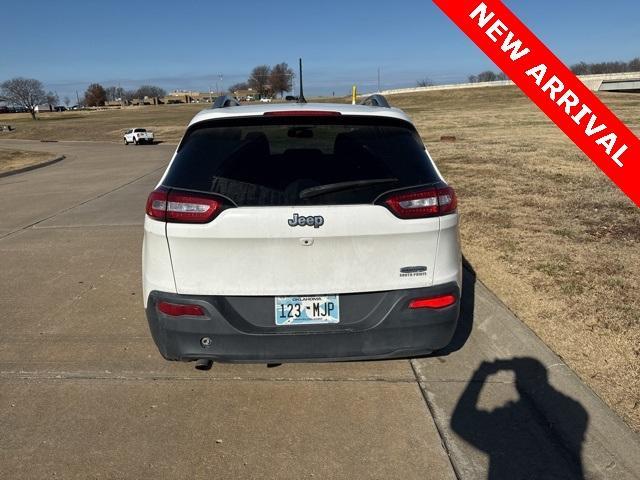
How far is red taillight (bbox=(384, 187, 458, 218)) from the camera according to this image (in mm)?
2793

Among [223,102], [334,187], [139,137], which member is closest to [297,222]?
[334,187]

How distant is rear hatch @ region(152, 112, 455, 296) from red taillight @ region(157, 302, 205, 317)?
0.27 feet

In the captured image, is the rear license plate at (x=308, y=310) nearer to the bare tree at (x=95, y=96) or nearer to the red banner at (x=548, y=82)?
the red banner at (x=548, y=82)

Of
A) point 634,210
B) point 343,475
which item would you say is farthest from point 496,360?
point 634,210

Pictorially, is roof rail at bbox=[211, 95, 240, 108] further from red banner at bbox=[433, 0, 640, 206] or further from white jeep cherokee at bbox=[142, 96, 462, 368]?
red banner at bbox=[433, 0, 640, 206]

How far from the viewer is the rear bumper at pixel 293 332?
2832 mm

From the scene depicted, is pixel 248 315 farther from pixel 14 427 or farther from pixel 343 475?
pixel 14 427

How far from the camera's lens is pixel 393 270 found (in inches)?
112

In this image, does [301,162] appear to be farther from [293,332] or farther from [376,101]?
[376,101]

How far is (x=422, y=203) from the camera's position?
9.31ft

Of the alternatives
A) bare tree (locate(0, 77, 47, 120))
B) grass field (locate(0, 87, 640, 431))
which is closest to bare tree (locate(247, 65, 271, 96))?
bare tree (locate(0, 77, 47, 120))

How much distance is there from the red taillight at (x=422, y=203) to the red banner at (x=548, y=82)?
2.75 feet

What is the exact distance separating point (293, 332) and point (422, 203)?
0.98m

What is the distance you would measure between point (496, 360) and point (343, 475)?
5.13 ft
